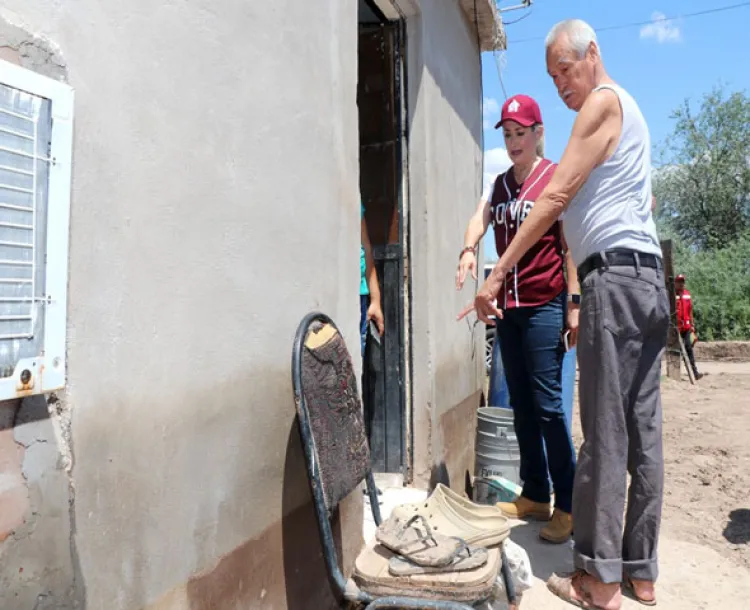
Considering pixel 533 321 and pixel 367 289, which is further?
pixel 367 289

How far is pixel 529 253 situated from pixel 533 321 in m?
0.34

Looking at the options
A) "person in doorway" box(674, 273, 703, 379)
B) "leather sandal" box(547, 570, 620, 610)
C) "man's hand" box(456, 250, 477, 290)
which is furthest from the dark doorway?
"person in doorway" box(674, 273, 703, 379)

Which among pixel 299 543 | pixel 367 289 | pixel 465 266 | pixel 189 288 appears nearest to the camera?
pixel 189 288

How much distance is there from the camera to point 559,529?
304 centimetres

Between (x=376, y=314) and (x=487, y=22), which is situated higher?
(x=487, y=22)

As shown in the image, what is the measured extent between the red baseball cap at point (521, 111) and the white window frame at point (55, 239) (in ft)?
7.83

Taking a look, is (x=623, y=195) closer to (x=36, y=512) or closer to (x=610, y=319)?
(x=610, y=319)

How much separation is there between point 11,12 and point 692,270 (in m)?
18.7

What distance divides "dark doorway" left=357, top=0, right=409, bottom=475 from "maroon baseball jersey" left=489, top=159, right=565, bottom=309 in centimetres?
60

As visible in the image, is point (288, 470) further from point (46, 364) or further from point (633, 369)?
point (633, 369)

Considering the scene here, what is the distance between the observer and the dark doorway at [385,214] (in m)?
3.56

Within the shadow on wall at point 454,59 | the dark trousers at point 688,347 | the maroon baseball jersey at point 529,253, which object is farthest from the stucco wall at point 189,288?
the dark trousers at point 688,347

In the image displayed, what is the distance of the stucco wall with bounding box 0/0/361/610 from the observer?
1.27 metres

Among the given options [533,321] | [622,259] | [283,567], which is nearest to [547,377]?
[533,321]
